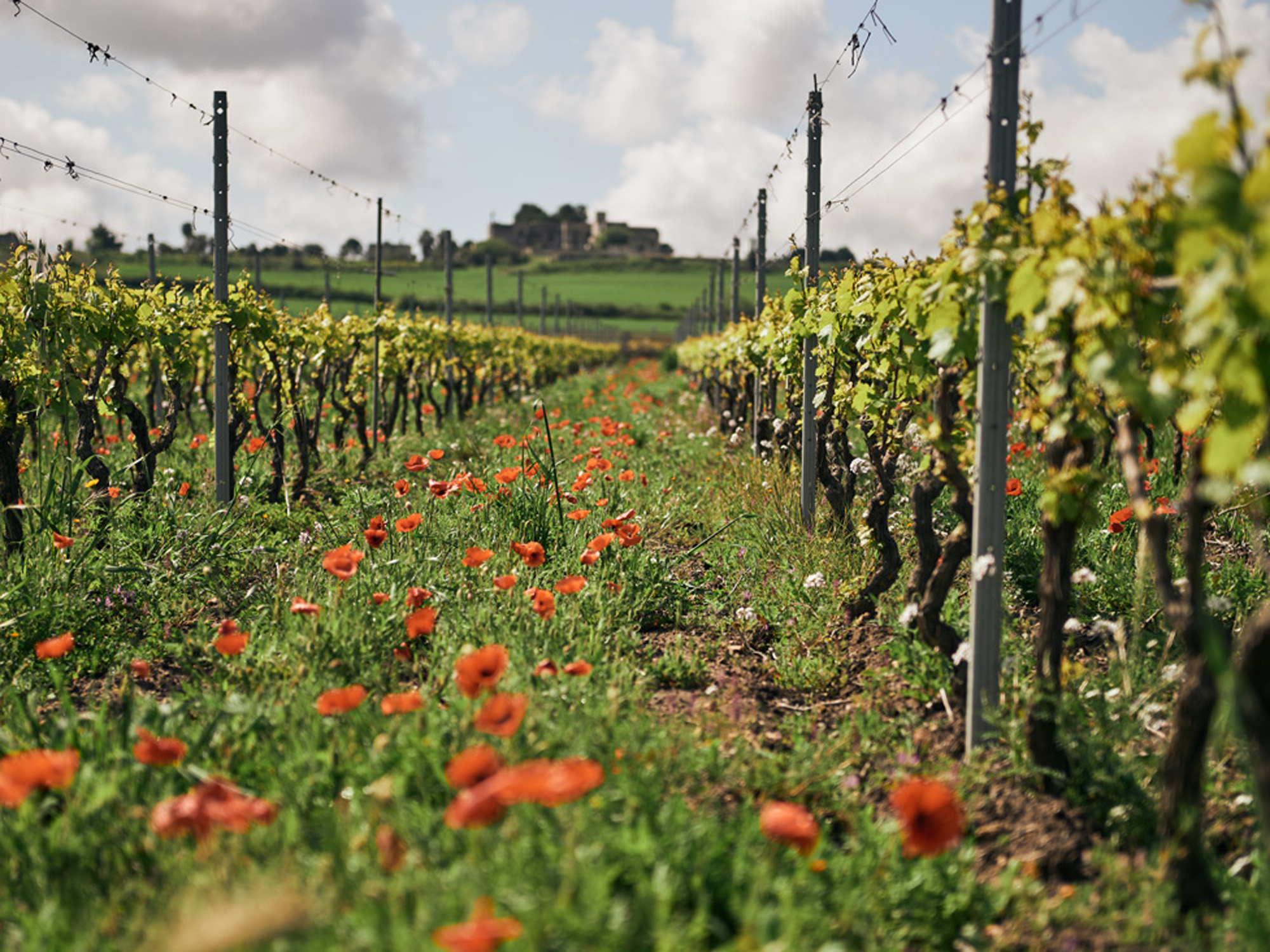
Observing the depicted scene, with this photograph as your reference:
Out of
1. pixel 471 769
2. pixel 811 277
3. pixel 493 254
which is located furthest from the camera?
pixel 493 254

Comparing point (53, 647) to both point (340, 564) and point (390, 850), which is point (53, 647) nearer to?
point (340, 564)

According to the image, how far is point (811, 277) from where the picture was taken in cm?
561

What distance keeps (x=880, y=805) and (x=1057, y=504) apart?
3.10ft

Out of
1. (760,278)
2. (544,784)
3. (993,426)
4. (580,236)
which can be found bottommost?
(544,784)

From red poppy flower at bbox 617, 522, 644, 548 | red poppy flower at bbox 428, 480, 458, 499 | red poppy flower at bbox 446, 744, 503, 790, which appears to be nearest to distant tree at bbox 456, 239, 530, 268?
red poppy flower at bbox 428, 480, 458, 499

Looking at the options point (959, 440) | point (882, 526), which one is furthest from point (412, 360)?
point (959, 440)

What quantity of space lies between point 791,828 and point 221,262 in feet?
19.4

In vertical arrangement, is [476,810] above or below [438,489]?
below

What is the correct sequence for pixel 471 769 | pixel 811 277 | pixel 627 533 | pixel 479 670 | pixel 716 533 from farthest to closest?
pixel 811 277 → pixel 716 533 → pixel 627 533 → pixel 479 670 → pixel 471 769

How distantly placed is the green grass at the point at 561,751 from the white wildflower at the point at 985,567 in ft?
1.25

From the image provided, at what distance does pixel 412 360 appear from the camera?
38.4 feet

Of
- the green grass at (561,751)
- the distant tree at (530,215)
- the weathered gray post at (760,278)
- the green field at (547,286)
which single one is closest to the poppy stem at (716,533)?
the green grass at (561,751)

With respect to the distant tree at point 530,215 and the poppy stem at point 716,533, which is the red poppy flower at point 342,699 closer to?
the poppy stem at point 716,533

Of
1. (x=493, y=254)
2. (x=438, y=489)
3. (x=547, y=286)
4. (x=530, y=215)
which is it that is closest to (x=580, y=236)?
(x=530, y=215)
